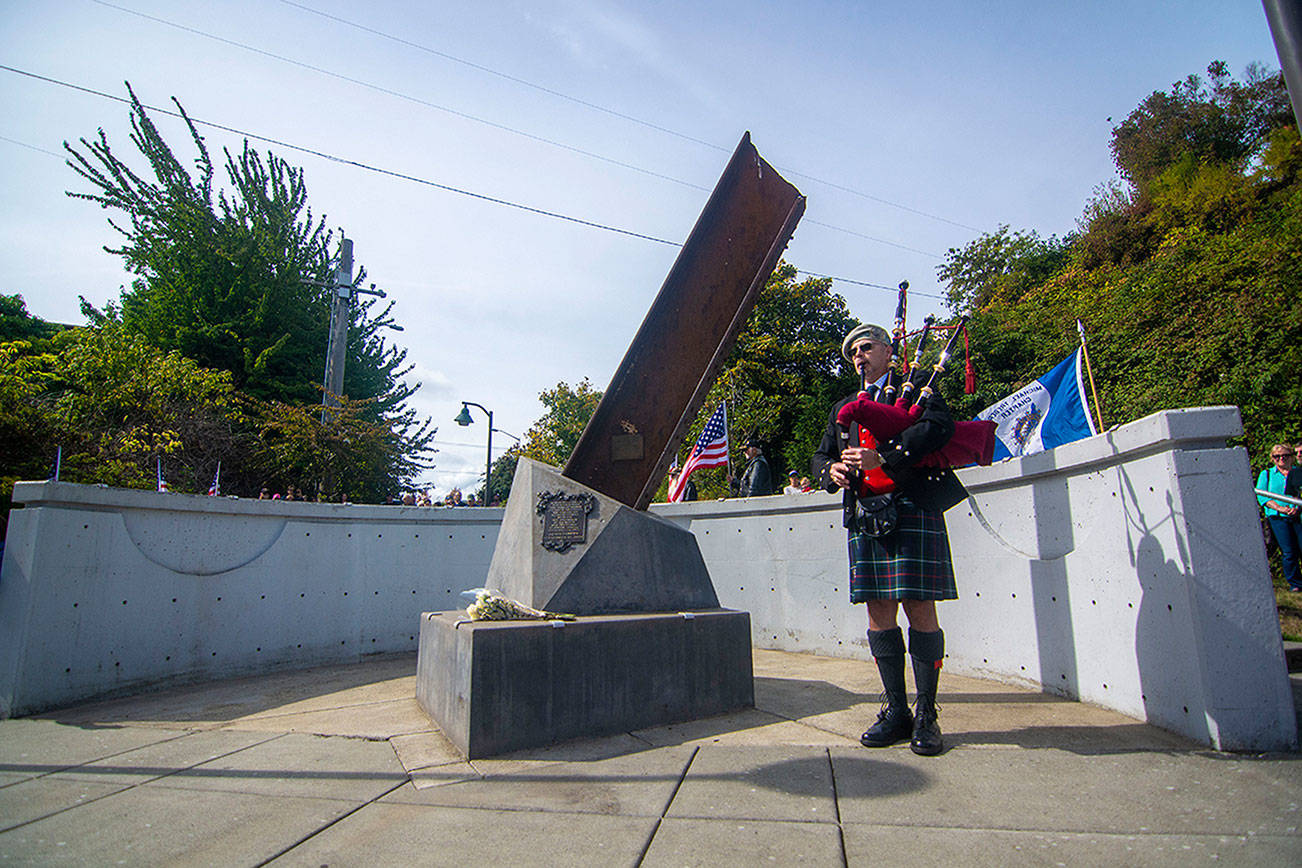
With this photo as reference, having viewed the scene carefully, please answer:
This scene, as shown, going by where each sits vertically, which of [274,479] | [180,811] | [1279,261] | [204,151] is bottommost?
[180,811]

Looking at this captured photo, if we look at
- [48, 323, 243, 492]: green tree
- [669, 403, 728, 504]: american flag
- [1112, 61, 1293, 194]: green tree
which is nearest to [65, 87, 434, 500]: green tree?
[48, 323, 243, 492]: green tree

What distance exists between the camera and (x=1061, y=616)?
354cm

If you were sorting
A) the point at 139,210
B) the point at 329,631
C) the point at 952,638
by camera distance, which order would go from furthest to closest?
1. the point at 139,210
2. the point at 329,631
3. the point at 952,638

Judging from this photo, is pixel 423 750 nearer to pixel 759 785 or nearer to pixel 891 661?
pixel 759 785

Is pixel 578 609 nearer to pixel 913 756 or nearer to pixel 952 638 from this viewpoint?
pixel 913 756

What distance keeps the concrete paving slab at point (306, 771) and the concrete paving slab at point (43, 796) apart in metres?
0.22

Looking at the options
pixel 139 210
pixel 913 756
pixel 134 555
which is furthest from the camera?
pixel 139 210

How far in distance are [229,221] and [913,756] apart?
837 inches

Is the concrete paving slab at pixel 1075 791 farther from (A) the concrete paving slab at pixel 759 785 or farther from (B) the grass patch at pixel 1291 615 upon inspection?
(B) the grass patch at pixel 1291 615

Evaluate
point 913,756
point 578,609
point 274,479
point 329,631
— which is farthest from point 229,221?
point 913,756

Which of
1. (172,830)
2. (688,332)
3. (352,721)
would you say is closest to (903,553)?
(688,332)

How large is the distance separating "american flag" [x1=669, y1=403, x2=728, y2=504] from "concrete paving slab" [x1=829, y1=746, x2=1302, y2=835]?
6143 millimetres

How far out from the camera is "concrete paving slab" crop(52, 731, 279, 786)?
2.70m

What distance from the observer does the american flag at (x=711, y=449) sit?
8.67 meters
